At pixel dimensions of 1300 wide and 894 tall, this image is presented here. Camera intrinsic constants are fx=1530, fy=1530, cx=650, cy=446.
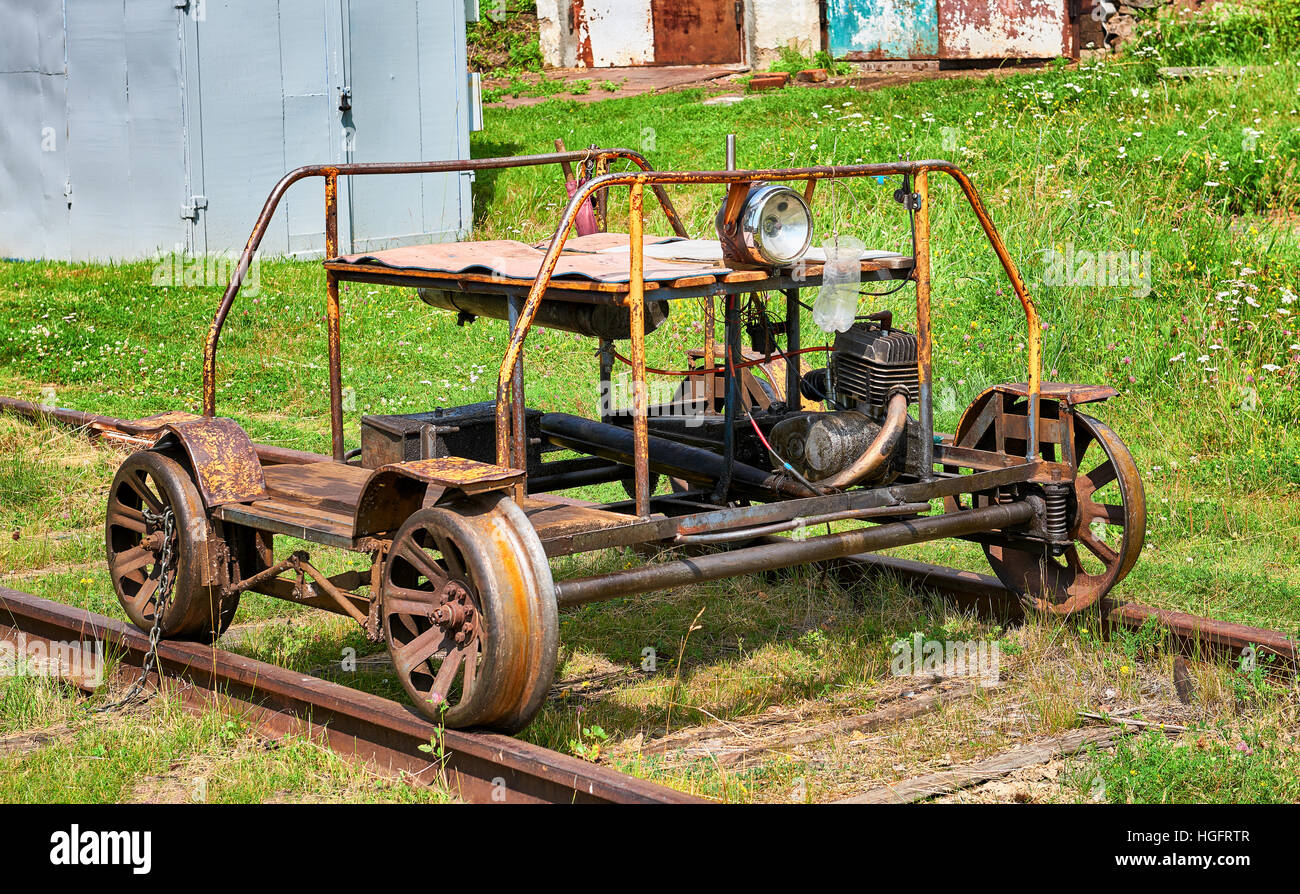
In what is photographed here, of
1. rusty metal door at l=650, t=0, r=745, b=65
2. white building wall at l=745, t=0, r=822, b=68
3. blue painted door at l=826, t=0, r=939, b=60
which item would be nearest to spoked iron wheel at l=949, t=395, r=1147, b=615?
A: blue painted door at l=826, t=0, r=939, b=60

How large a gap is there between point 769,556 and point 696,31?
2025cm

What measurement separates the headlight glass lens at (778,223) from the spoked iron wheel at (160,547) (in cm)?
240

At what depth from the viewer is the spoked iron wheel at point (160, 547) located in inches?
233

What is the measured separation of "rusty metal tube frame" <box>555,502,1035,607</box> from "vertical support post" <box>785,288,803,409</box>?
2.71ft

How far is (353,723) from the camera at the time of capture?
540 centimetres

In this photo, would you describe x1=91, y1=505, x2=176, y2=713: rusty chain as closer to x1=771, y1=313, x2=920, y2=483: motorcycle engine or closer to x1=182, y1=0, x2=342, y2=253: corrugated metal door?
x1=771, y1=313, x2=920, y2=483: motorcycle engine

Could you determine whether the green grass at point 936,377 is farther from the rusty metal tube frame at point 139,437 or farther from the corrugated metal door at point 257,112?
the corrugated metal door at point 257,112

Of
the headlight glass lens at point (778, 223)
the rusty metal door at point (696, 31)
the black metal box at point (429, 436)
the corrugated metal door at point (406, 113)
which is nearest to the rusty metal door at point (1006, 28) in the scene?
the rusty metal door at point (696, 31)

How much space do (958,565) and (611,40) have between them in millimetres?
18878

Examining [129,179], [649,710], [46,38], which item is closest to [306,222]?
[129,179]

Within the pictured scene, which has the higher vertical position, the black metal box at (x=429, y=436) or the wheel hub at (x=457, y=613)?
the black metal box at (x=429, y=436)

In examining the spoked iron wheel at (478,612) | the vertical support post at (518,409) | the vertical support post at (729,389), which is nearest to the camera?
the spoked iron wheel at (478,612)

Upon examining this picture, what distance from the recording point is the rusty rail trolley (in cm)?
499

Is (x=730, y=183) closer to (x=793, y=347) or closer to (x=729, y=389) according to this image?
(x=729, y=389)
